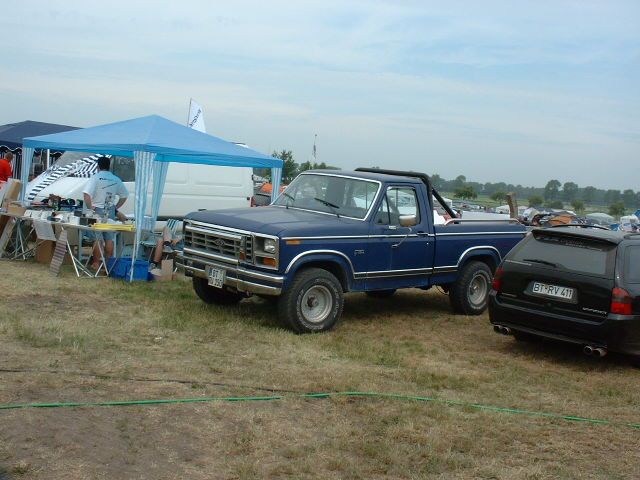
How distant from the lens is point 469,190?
4619cm

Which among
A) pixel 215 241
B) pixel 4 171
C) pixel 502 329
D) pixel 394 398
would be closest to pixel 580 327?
pixel 502 329

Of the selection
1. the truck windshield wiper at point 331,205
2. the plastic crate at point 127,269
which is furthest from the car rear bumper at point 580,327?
the plastic crate at point 127,269

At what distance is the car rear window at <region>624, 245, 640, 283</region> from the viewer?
7.50 metres

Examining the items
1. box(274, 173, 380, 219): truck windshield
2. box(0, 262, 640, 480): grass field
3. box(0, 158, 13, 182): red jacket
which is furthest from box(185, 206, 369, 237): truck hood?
box(0, 158, 13, 182): red jacket

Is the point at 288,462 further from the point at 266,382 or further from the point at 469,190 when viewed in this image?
the point at 469,190

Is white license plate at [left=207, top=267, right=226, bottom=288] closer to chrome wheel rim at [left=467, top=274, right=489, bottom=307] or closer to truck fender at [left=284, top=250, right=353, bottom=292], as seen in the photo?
truck fender at [left=284, top=250, right=353, bottom=292]

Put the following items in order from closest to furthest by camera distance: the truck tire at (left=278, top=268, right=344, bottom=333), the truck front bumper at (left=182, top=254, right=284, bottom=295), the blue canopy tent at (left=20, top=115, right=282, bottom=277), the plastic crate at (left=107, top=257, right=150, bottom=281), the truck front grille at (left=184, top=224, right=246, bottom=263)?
the truck front bumper at (left=182, top=254, right=284, bottom=295)
the truck tire at (left=278, top=268, right=344, bottom=333)
the truck front grille at (left=184, top=224, right=246, bottom=263)
the plastic crate at (left=107, top=257, right=150, bottom=281)
the blue canopy tent at (left=20, top=115, right=282, bottom=277)

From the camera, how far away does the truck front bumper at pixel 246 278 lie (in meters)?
8.05

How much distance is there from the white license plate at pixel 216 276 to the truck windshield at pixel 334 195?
148 cm

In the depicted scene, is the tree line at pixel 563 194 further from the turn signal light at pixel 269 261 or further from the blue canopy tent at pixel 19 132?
the turn signal light at pixel 269 261

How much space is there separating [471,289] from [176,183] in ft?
27.3

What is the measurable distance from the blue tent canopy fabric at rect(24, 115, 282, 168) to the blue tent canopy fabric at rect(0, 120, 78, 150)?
8.54 meters

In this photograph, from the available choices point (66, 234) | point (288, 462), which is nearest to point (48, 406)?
point (288, 462)

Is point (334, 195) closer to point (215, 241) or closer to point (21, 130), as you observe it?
point (215, 241)
